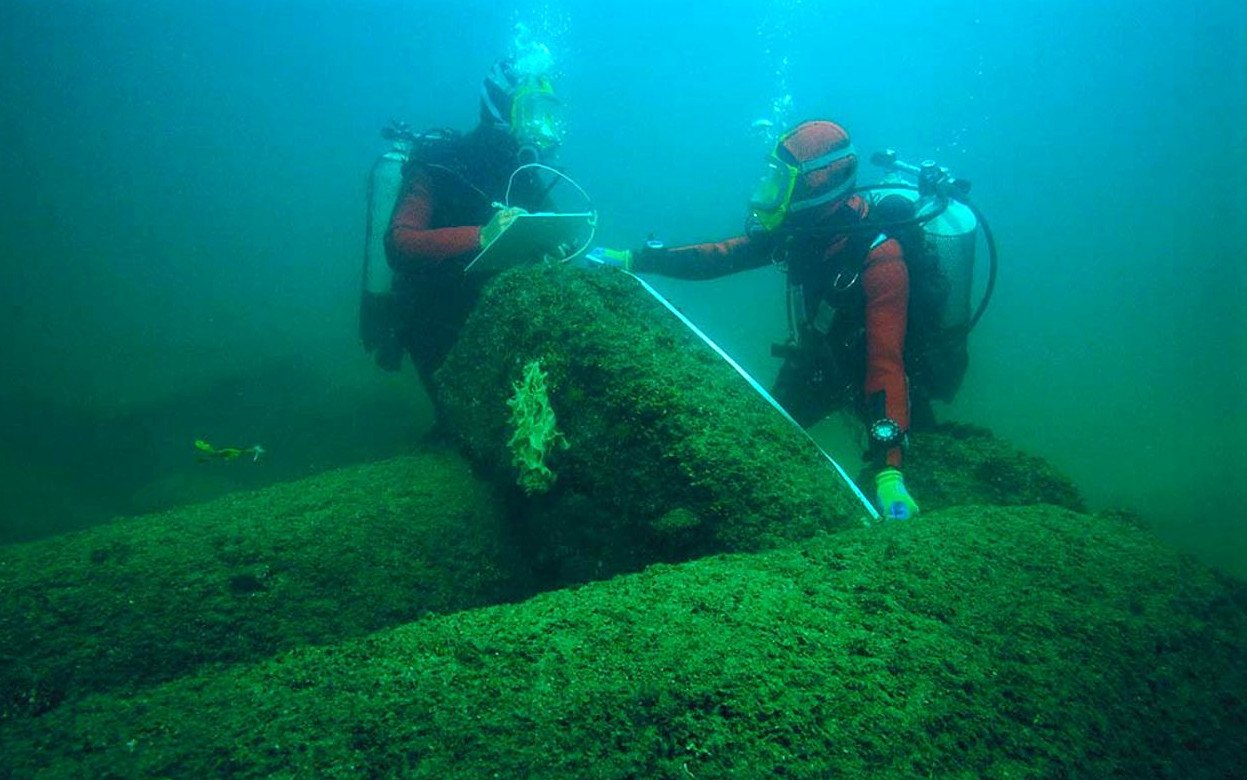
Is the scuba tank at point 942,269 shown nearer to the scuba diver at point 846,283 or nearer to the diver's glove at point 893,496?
the scuba diver at point 846,283

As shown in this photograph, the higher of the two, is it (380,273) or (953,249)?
(953,249)

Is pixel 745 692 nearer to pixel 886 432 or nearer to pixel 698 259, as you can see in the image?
pixel 886 432

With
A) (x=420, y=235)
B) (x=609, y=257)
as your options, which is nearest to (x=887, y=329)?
(x=609, y=257)

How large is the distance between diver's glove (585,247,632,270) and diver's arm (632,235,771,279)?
0.09 meters

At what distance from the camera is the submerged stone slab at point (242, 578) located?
2.09 metres

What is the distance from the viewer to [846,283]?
4203 millimetres

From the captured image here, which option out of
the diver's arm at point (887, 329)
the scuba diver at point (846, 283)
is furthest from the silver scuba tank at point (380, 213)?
the diver's arm at point (887, 329)

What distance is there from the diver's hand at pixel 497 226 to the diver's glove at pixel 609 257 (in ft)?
3.42

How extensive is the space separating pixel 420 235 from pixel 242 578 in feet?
9.60

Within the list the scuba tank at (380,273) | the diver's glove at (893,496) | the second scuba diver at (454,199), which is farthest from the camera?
the scuba tank at (380,273)

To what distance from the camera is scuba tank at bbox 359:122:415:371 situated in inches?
211

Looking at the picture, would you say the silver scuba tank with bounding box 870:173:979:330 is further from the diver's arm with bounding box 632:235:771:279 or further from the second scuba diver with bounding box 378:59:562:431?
the second scuba diver with bounding box 378:59:562:431

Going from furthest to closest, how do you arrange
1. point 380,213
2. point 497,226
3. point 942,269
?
1. point 380,213
2. point 942,269
3. point 497,226

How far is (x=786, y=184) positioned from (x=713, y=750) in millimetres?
4465
